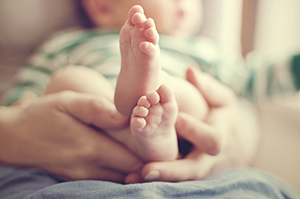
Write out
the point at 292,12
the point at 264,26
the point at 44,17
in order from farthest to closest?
the point at 264,26, the point at 292,12, the point at 44,17

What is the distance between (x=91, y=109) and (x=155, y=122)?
12 cm

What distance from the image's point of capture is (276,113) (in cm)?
87

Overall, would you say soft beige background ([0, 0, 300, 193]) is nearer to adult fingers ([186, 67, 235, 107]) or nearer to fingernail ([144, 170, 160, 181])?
adult fingers ([186, 67, 235, 107])

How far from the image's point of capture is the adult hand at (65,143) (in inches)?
16.3

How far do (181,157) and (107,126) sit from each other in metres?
0.14

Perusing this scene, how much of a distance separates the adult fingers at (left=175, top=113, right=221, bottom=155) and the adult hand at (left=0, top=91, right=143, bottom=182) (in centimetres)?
9

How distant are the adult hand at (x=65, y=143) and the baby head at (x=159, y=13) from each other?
0.26m

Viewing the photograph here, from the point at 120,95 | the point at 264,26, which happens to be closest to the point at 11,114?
the point at 120,95

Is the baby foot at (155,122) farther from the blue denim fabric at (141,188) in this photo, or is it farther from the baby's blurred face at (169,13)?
the baby's blurred face at (169,13)

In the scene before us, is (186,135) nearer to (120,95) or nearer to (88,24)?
(120,95)

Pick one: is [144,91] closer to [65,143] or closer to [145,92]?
[145,92]

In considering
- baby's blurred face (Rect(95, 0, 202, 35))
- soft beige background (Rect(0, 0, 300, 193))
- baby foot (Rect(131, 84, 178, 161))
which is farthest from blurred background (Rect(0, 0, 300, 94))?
baby foot (Rect(131, 84, 178, 161))

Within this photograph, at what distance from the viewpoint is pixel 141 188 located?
0.33 metres

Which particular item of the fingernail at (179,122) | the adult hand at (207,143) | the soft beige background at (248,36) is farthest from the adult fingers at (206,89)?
the soft beige background at (248,36)
